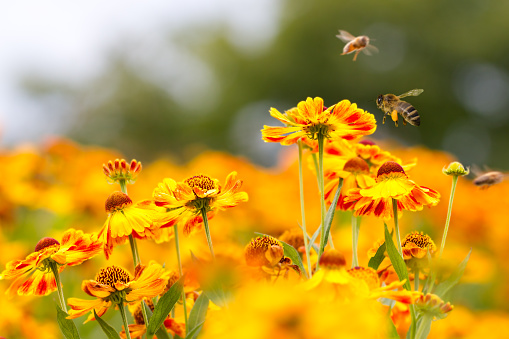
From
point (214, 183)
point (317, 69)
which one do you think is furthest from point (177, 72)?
point (214, 183)

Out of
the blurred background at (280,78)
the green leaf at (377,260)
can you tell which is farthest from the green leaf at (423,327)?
the blurred background at (280,78)

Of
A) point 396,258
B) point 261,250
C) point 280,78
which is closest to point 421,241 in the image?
point 396,258

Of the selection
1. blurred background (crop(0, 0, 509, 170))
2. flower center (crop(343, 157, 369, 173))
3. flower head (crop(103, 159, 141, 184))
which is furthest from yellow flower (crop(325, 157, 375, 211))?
blurred background (crop(0, 0, 509, 170))

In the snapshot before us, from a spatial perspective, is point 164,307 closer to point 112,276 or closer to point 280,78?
point 112,276

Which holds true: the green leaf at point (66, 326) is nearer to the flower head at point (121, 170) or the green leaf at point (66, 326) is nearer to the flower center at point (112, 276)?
the flower center at point (112, 276)

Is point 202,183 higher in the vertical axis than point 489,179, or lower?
higher

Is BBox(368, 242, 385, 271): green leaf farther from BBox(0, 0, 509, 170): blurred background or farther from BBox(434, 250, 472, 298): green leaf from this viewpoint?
BBox(0, 0, 509, 170): blurred background
